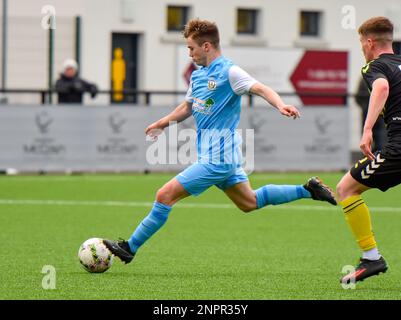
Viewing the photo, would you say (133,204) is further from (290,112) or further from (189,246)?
(290,112)

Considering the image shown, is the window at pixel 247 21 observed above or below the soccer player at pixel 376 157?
above

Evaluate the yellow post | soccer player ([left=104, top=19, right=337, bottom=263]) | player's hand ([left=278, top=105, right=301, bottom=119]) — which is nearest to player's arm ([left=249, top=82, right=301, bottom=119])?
player's hand ([left=278, top=105, right=301, bottom=119])

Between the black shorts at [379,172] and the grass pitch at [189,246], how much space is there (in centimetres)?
78

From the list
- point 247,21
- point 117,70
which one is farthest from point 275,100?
Answer: point 247,21

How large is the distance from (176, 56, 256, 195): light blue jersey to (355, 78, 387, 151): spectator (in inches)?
501

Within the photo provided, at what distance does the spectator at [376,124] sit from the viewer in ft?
78.3

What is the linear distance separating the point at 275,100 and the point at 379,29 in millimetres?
902

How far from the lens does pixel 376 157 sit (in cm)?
916

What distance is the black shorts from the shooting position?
9133 mm

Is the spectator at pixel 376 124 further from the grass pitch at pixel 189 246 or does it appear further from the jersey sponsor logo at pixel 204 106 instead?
the jersey sponsor logo at pixel 204 106

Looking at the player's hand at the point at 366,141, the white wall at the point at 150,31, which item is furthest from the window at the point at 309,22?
the player's hand at the point at 366,141

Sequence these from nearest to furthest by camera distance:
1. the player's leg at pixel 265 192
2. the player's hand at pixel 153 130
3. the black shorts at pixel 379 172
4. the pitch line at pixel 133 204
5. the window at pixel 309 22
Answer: the black shorts at pixel 379 172, the player's leg at pixel 265 192, the player's hand at pixel 153 130, the pitch line at pixel 133 204, the window at pixel 309 22
